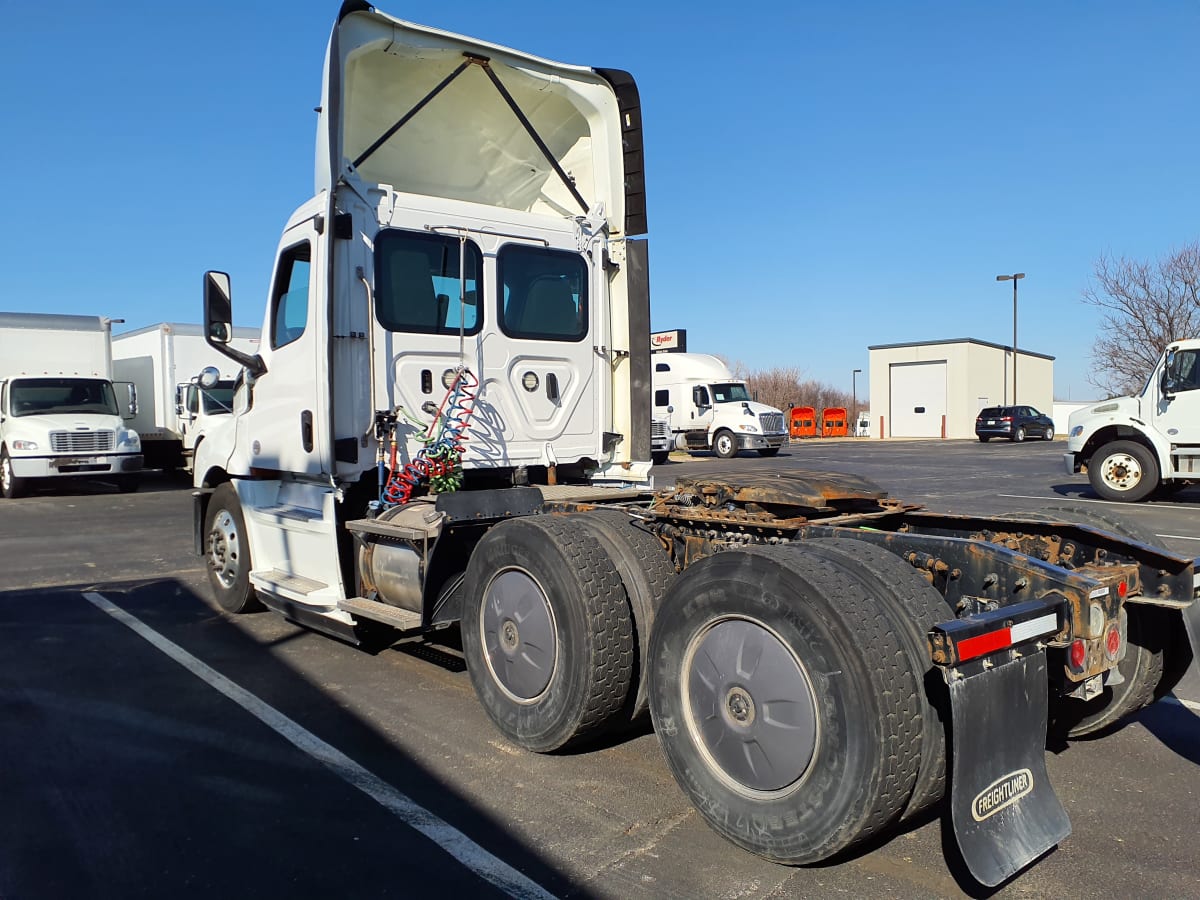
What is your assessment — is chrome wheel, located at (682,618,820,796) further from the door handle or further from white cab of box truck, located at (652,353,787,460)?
white cab of box truck, located at (652,353,787,460)

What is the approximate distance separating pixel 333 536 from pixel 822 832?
11.8ft

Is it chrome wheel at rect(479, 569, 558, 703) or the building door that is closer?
chrome wheel at rect(479, 569, 558, 703)

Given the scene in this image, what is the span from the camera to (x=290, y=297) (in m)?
5.98

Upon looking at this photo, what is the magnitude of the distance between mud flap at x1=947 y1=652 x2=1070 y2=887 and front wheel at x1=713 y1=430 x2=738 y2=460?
27.0 meters

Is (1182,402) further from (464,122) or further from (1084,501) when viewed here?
(464,122)

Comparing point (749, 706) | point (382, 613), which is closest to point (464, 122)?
point (382, 613)

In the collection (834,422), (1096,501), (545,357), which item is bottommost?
(1096,501)

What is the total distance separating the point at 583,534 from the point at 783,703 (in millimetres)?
1345

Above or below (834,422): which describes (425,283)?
above

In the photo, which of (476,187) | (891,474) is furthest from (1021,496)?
(476,187)

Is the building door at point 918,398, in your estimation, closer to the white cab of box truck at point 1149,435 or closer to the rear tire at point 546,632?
the white cab of box truck at point 1149,435

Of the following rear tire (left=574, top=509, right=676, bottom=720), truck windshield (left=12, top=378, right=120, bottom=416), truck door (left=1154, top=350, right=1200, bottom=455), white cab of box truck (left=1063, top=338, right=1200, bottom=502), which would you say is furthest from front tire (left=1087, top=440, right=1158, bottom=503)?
truck windshield (left=12, top=378, right=120, bottom=416)

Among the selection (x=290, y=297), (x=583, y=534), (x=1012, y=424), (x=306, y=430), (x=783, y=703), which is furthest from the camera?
(x=1012, y=424)

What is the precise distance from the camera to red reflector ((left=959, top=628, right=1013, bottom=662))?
2.67 meters
